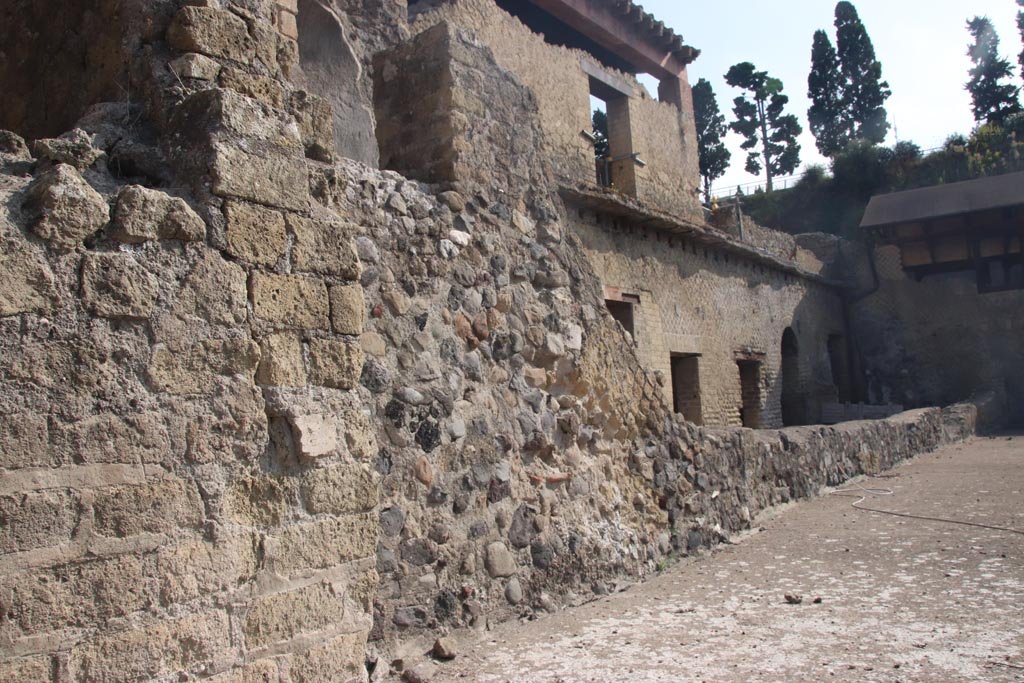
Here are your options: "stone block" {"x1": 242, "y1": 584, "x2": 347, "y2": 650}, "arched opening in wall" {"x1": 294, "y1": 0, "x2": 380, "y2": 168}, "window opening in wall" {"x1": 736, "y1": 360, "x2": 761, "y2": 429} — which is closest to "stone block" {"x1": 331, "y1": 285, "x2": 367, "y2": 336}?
"stone block" {"x1": 242, "y1": 584, "x2": 347, "y2": 650}

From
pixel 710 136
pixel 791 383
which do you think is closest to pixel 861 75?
pixel 710 136

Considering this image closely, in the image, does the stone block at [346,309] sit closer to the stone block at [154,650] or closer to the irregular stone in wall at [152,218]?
the irregular stone in wall at [152,218]

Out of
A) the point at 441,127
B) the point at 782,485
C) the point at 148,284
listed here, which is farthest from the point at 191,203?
the point at 782,485

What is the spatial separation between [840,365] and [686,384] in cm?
716

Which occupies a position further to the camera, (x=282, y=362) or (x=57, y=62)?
(x=57, y=62)

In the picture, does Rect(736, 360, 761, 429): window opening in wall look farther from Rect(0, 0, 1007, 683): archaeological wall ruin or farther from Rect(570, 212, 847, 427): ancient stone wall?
Rect(0, 0, 1007, 683): archaeological wall ruin

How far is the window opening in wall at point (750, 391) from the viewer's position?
1444cm

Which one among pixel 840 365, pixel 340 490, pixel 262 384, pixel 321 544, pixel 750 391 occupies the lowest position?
pixel 321 544

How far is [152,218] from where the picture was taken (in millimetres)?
2164

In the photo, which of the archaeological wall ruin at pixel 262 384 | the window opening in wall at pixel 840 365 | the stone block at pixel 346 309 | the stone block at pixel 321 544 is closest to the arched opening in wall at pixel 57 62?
the archaeological wall ruin at pixel 262 384

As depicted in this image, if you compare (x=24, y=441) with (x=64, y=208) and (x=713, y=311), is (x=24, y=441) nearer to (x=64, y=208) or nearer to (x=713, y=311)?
(x=64, y=208)

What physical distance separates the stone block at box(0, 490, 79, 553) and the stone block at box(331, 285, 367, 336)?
90 centimetres

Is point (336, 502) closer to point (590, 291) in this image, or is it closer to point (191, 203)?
point (191, 203)

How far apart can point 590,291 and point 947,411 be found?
36.8ft
